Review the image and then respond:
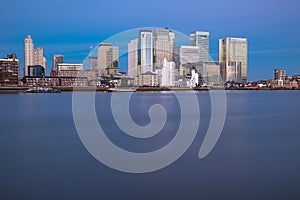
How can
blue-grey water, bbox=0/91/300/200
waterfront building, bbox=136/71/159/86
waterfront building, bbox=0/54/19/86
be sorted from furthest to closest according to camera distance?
waterfront building, bbox=0/54/19/86 → waterfront building, bbox=136/71/159/86 → blue-grey water, bbox=0/91/300/200

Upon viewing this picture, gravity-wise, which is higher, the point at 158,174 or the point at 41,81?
the point at 41,81

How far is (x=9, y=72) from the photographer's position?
62094 millimetres

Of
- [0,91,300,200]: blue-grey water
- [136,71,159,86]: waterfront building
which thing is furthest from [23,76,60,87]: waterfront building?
[0,91,300,200]: blue-grey water

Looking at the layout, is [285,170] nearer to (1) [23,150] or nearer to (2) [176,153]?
(2) [176,153]

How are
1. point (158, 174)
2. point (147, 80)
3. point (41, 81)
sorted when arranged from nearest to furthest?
point (158, 174) → point (147, 80) → point (41, 81)

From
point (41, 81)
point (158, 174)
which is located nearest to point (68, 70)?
point (41, 81)

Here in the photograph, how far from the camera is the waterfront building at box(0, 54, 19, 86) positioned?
6156cm

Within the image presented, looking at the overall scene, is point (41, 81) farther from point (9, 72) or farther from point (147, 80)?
point (147, 80)

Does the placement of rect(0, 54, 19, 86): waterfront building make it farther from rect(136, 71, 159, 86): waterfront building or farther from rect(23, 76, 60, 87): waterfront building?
rect(136, 71, 159, 86): waterfront building

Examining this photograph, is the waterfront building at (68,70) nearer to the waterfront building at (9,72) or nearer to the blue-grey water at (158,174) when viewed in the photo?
the waterfront building at (9,72)

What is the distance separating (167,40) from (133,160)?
28.1 m

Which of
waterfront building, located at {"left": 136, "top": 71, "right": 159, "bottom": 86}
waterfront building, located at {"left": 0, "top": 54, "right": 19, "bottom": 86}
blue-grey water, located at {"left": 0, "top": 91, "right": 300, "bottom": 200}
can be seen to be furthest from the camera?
waterfront building, located at {"left": 0, "top": 54, "right": 19, "bottom": 86}

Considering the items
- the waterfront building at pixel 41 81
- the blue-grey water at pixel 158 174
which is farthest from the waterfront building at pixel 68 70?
the blue-grey water at pixel 158 174

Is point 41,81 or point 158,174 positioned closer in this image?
point 158,174
